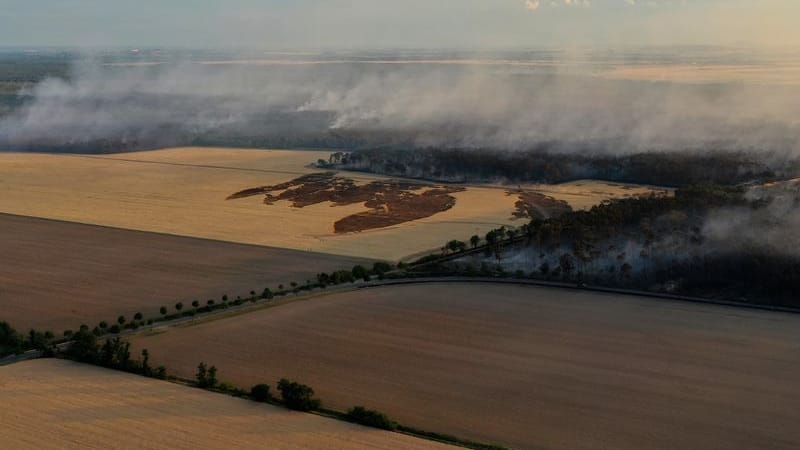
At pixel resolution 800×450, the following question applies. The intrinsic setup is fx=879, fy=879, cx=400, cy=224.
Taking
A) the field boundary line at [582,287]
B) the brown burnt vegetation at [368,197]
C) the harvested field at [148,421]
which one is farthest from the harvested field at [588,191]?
the harvested field at [148,421]

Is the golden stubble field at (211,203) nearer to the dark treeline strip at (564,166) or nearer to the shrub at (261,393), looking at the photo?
the dark treeline strip at (564,166)

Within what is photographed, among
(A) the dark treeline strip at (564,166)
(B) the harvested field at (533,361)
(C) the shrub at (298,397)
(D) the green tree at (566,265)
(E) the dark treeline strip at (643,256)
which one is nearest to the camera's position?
(B) the harvested field at (533,361)

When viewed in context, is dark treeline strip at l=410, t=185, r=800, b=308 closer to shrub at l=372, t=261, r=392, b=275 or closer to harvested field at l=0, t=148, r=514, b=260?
shrub at l=372, t=261, r=392, b=275

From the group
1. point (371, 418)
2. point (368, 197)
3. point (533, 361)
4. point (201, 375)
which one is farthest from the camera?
point (368, 197)

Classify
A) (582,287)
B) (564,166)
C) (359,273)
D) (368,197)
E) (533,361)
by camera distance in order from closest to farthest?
(533,361), (582,287), (359,273), (368,197), (564,166)

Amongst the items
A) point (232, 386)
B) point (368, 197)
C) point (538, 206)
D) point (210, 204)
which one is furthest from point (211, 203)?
point (232, 386)

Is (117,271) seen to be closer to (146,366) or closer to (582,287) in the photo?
(146,366)
